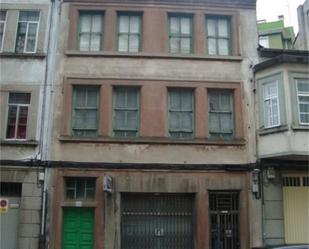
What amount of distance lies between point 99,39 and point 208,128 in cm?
572

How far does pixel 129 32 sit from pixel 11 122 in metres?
5.92

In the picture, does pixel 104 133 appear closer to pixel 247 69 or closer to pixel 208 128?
pixel 208 128

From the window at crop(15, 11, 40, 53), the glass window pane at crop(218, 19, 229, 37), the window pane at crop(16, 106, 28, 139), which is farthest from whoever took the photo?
the glass window pane at crop(218, 19, 229, 37)

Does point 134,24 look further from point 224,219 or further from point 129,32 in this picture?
point 224,219

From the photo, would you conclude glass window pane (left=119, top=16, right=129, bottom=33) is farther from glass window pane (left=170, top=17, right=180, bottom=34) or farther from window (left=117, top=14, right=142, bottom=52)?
glass window pane (left=170, top=17, right=180, bottom=34)

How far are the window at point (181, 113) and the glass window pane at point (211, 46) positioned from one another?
190 cm

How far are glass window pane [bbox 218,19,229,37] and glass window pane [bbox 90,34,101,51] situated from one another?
16.5 ft

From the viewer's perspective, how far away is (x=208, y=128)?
56.0 ft

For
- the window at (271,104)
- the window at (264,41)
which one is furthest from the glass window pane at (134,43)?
the window at (264,41)

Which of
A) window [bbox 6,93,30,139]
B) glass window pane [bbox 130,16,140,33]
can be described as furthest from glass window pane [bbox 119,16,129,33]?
window [bbox 6,93,30,139]

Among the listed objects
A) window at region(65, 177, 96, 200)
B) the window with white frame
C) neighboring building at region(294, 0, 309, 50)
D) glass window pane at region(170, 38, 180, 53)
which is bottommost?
window at region(65, 177, 96, 200)

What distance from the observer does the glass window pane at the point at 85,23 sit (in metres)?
18.0

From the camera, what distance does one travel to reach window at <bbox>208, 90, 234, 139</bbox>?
56.4 ft

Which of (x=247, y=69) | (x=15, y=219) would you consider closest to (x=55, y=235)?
(x=15, y=219)
